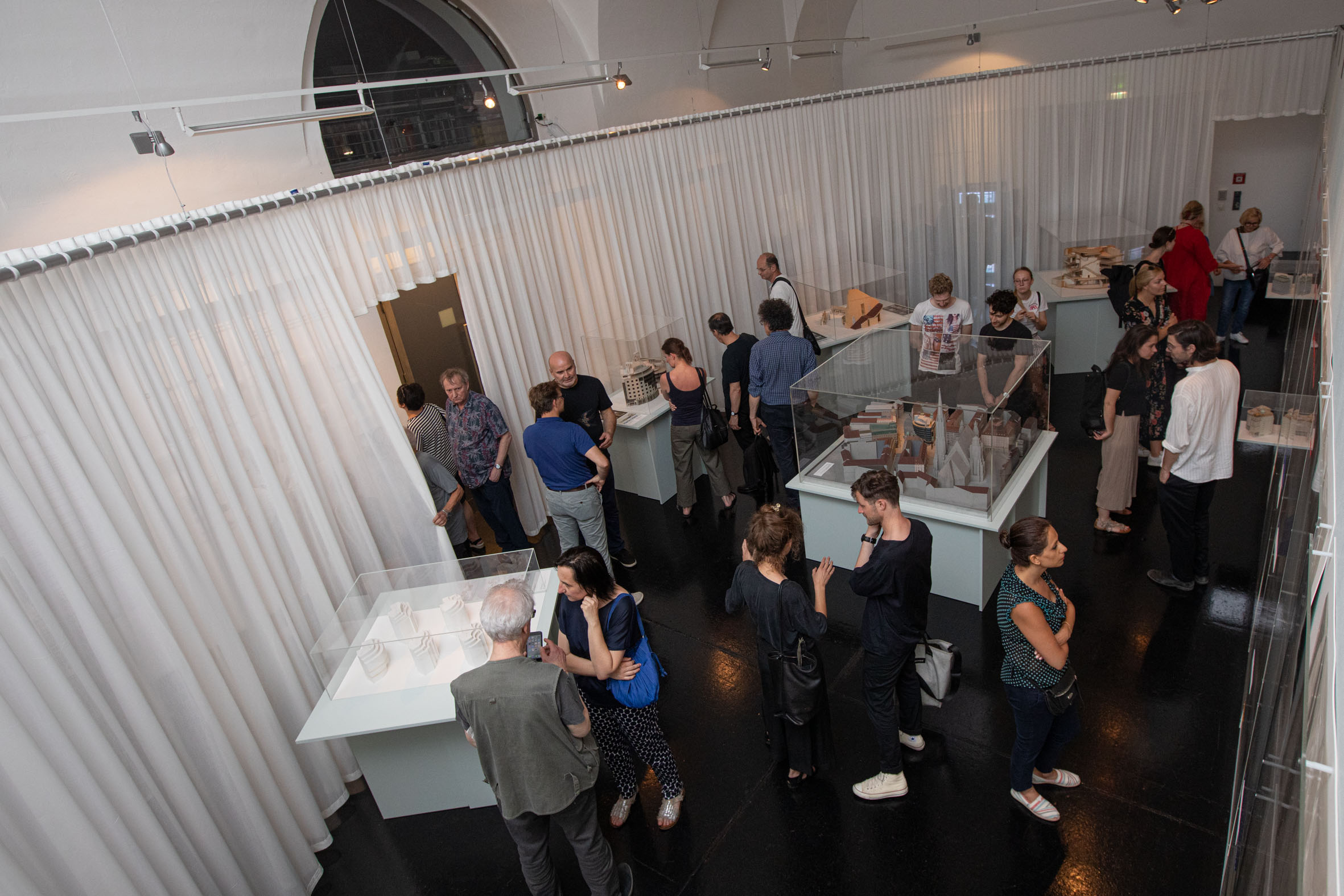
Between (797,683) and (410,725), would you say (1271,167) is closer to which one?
(797,683)

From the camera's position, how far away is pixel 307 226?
454 centimetres

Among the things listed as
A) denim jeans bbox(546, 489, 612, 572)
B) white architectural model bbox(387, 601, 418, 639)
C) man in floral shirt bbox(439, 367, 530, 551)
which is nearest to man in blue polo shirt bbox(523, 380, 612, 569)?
denim jeans bbox(546, 489, 612, 572)

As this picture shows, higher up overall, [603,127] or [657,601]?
[603,127]

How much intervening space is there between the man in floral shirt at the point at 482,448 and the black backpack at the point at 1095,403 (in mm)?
3979

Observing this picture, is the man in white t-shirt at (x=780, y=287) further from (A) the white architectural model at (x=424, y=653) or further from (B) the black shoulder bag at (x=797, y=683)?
(A) the white architectural model at (x=424, y=653)

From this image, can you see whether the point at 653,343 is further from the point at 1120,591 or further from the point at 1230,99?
the point at 1230,99

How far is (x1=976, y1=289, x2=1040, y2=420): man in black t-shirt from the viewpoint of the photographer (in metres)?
4.79

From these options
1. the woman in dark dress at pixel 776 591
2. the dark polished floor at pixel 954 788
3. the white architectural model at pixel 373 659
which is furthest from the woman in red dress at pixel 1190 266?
the white architectural model at pixel 373 659

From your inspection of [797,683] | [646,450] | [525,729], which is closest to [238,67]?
[646,450]

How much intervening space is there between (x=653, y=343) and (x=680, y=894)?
5037 mm

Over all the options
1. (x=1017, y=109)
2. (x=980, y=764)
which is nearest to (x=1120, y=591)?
(x=980, y=764)

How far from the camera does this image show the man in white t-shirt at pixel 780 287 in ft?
23.5

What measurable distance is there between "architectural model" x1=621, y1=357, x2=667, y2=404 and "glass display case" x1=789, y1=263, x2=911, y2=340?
200 centimetres

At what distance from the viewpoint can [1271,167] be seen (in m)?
9.70
